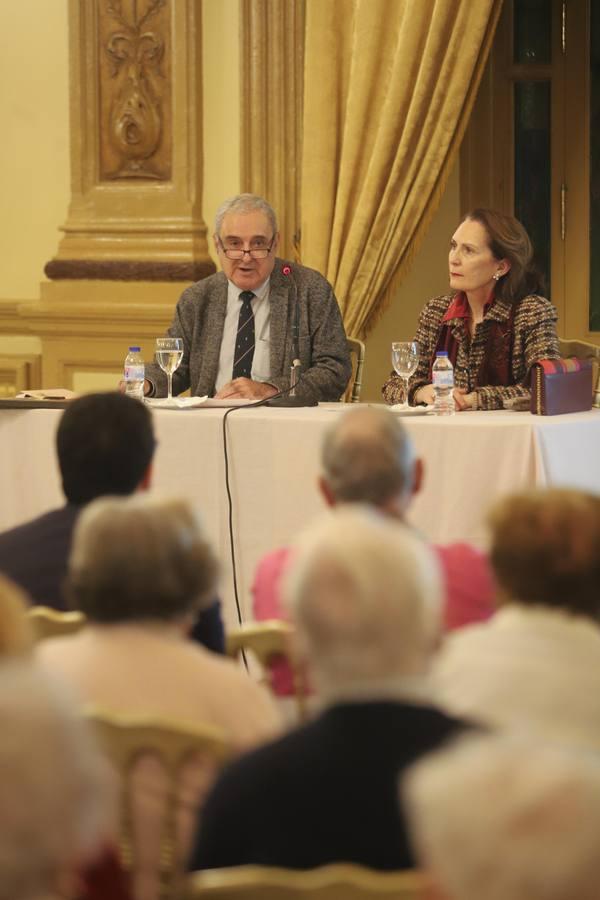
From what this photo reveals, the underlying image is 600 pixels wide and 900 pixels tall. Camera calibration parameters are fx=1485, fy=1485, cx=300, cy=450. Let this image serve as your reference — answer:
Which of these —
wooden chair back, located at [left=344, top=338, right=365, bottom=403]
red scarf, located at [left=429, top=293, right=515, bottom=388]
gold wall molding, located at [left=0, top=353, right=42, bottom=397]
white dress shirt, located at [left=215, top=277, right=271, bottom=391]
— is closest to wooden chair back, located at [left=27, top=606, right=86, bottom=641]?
red scarf, located at [left=429, top=293, right=515, bottom=388]

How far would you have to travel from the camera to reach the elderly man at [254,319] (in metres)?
4.70

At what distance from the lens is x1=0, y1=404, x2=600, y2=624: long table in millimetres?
3662

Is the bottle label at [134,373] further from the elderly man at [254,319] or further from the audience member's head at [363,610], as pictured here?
the audience member's head at [363,610]

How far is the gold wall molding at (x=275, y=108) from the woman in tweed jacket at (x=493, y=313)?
165 centimetres

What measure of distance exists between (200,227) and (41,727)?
5.26 m

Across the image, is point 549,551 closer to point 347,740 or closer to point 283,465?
point 347,740

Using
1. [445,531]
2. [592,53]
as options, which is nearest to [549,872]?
[445,531]

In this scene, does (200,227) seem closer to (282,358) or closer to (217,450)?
(282,358)

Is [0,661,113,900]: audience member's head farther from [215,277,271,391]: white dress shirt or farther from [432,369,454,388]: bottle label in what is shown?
[215,277,271,391]: white dress shirt

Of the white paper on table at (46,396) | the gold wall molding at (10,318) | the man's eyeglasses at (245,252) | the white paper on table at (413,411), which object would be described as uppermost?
the man's eyeglasses at (245,252)

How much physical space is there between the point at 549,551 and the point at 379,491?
0.77 m

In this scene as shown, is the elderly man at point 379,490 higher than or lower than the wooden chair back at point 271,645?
higher

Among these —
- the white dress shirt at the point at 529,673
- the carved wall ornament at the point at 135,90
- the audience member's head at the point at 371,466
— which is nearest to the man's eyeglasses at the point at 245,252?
the carved wall ornament at the point at 135,90

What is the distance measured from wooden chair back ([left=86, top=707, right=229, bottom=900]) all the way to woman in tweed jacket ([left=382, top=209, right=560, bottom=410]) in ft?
8.85
